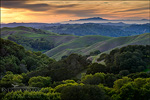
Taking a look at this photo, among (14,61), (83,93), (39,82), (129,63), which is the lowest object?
(14,61)

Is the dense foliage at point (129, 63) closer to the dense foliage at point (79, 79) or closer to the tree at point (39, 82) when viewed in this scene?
the dense foliage at point (79, 79)

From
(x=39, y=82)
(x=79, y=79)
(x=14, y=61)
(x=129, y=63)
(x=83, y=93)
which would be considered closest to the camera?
(x=83, y=93)

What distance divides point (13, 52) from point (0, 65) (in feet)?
50.0

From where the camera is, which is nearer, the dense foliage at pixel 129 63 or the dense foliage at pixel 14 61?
the dense foliage at pixel 129 63

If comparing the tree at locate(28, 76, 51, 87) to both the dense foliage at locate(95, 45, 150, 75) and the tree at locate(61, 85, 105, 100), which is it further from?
the dense foliage at locate(95, 45, 150, 75)

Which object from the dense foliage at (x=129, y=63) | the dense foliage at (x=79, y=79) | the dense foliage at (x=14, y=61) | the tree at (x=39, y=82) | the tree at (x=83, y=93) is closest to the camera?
the tree at (x=83, y=93)

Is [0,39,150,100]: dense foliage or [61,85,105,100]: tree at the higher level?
[61,85,105,100]: tree

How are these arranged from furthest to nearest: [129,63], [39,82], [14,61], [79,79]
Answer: [14,61], [129,63], [79,79], [39,82]

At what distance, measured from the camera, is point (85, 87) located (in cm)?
2106

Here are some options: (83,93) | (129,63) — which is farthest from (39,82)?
(129,63)

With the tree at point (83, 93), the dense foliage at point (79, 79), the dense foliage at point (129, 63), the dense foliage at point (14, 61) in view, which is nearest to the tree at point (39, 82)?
the dense foliage at point (79, 79)

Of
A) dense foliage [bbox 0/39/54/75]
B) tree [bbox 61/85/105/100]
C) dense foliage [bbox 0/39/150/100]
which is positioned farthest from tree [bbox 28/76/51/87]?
dense foliage [bbox 0/39/54/75]

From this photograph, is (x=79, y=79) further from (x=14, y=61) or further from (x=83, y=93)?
(x=14, y=61)

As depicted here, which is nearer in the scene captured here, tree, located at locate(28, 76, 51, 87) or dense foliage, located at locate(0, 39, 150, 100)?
dense foliage, located at locate(0, 39, 150, 100)
